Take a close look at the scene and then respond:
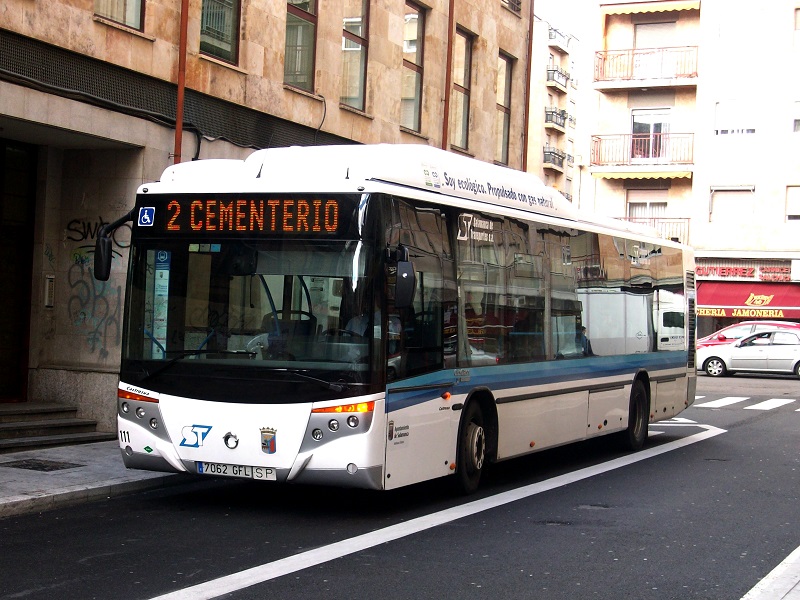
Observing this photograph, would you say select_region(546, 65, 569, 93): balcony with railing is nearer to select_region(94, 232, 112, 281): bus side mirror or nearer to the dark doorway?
the dark doorway

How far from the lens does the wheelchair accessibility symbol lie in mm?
9680

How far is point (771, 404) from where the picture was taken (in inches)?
985

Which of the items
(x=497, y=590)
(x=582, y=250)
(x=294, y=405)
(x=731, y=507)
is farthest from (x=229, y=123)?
(x=497, y=590)

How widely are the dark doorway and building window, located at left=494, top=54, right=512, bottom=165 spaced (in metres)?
11.6

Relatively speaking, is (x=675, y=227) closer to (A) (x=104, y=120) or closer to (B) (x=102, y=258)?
(A) (x=104, y=120)

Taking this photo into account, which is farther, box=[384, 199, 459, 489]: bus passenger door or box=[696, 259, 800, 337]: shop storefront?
box=[696, 259, 800, 337]: shop storefront

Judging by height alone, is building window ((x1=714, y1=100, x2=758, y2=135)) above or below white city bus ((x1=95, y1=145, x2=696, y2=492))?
above

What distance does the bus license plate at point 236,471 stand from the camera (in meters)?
9.02

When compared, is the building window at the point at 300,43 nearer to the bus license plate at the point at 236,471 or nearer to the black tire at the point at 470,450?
the black tire at the point at 470,450

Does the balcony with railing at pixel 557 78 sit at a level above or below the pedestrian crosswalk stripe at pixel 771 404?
above

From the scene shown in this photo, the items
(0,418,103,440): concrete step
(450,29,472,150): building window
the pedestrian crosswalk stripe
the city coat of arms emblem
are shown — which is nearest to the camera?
the city coat of arms emblem

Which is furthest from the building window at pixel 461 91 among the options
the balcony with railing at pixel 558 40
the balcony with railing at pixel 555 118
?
the balcony with railing at pixel 558 40

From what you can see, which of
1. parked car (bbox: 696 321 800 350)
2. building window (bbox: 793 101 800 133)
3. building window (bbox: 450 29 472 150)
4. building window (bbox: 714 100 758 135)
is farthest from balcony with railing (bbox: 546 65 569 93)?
building window (bbox: 450 29 472 150)

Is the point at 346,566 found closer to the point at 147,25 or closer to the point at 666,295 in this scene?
the point at 147,25
